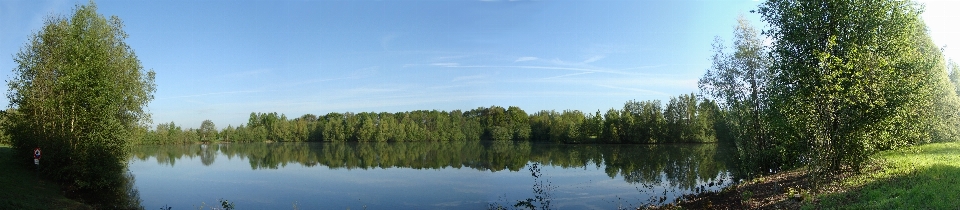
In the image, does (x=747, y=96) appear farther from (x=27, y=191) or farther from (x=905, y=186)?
(x=27, y=191)

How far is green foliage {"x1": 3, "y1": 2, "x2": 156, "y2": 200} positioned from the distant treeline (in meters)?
58.0

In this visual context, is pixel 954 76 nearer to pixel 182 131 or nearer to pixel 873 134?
pixel 873 134

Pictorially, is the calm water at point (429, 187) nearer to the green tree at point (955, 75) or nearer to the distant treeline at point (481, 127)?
the green tree at point (955, 75)

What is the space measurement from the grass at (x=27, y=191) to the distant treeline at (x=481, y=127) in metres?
59.4

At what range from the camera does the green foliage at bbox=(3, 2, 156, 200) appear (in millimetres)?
20500

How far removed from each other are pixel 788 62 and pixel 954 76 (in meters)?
18.8

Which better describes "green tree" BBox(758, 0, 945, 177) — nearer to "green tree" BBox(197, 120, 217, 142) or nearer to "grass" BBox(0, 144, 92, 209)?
"grass" BBox(0, 144, 92, 209)

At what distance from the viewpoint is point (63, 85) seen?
20828 mm

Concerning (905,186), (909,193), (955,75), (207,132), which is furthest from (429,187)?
(207,132)

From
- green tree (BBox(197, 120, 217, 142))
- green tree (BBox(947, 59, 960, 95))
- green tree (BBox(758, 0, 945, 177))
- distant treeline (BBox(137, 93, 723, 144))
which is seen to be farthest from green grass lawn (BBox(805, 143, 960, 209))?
green tree (BBox(197, 120, 217, 142))

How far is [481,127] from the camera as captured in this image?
10706 cm

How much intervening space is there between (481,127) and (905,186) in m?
97.0

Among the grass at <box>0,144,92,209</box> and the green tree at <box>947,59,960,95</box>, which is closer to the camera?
the grass at <box>0,144,92,209</box>

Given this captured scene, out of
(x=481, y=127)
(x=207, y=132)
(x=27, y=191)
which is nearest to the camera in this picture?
(x=27, y=191)
